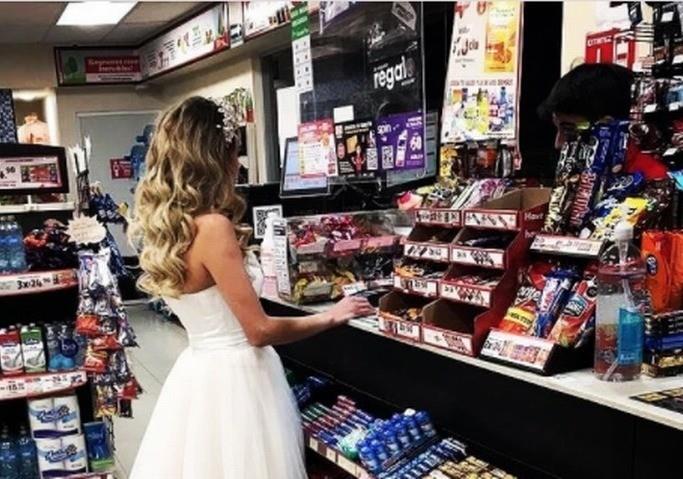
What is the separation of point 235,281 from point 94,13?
22.6 feet

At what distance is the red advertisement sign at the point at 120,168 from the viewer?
10.7 meters

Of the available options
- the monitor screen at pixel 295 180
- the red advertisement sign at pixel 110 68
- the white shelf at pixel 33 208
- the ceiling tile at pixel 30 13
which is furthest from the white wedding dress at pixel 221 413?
the red advertisement sign at pixel 110 68

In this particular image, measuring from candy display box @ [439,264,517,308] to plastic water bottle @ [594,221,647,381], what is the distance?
12.0 inches

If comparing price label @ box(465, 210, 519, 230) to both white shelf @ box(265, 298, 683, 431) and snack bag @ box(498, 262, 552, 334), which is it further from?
white shelf @ box(265, 298, 683, 431)

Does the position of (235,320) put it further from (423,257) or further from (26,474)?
(26,474)

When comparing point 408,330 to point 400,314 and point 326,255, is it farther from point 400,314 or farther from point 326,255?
point 326,255

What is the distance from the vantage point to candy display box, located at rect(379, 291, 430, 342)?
2.27 m

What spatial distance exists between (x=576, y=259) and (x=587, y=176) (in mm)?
222

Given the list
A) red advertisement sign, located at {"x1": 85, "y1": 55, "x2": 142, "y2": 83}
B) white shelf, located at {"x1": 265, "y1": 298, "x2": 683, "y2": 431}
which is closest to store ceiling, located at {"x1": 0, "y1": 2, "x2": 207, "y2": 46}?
red advertisement sign, located at {"x1": 85, "y1": 55, "x2": 142, "y2": 83}

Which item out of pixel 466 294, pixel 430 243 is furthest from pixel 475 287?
pixel 430 243

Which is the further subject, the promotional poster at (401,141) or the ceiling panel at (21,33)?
the ceiling panel at (21,33)

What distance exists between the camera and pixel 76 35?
9430mm

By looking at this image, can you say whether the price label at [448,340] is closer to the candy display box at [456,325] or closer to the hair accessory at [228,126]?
the candy display box at [456,325]

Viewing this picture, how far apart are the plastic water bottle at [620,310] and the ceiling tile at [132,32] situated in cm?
813
